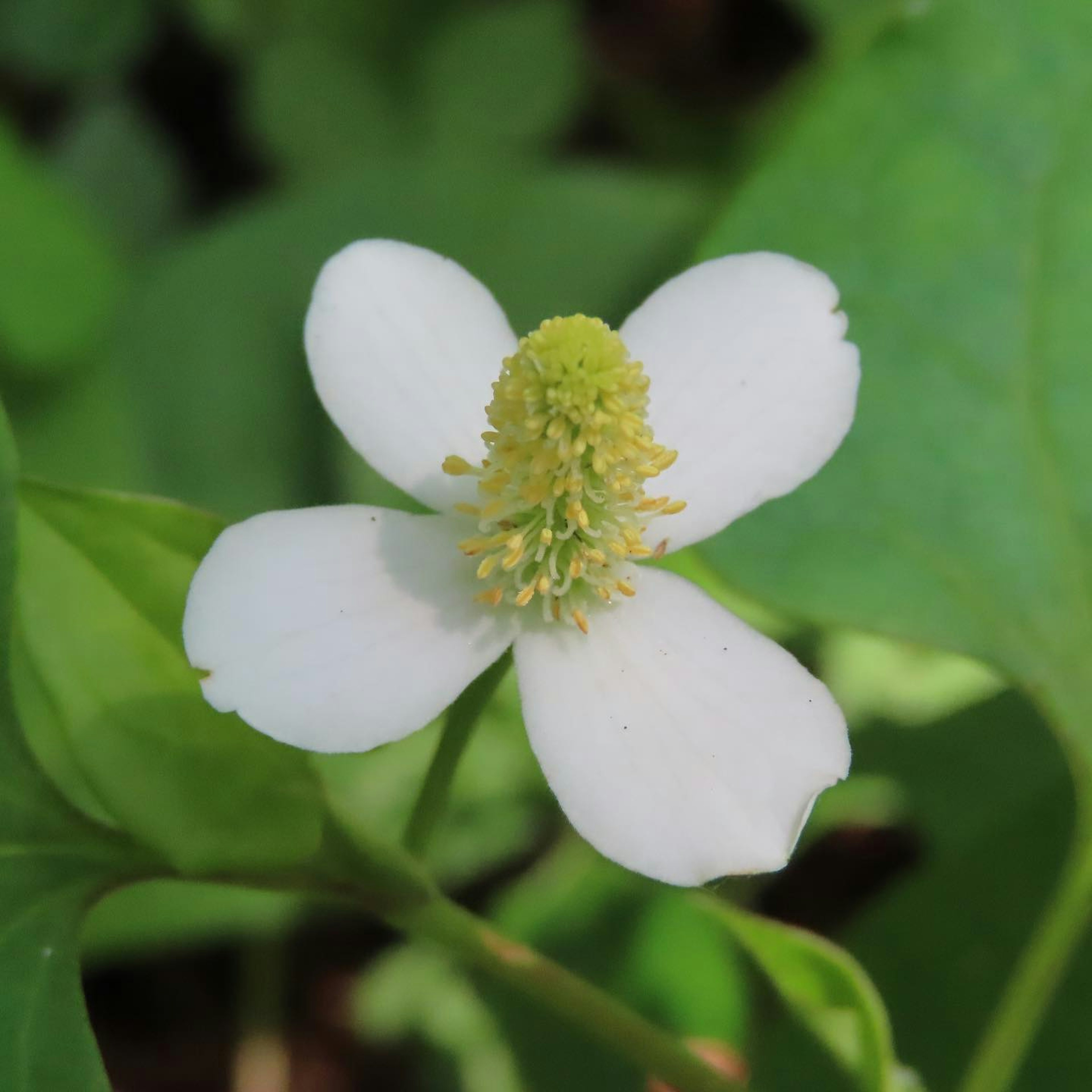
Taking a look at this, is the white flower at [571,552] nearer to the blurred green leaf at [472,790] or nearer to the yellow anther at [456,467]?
the yellow anther at [456,467]

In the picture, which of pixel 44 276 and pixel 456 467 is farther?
pixel 44 276

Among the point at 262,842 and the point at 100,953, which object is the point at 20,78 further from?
the point at 262,842

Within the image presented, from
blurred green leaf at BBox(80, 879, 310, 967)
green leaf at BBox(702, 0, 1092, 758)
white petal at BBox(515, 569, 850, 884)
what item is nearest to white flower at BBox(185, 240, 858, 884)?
white petal at BBox(515, 569, 850, 884)

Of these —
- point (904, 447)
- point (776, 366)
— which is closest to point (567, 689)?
point (776, 366)

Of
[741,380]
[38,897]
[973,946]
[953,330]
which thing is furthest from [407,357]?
[973,946]

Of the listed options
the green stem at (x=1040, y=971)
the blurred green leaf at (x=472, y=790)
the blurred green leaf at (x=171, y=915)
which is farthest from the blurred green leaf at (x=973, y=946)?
the blurred green leaf at (x=171, y=915)

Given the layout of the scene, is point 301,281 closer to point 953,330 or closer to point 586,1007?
point 953,330
